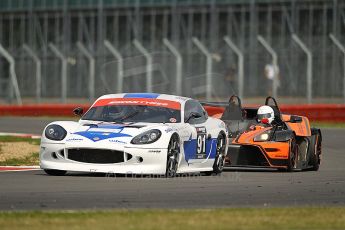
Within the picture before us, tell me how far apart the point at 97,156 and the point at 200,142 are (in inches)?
70.6

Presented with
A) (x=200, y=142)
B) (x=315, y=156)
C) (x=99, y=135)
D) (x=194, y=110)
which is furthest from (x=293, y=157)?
(x=99, y=135)

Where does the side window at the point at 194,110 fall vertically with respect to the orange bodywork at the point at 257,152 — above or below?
above

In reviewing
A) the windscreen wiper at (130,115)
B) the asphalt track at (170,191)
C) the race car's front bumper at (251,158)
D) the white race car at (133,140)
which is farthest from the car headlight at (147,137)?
the race car's front bumper at (251,158)

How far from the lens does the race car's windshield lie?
1562 cm

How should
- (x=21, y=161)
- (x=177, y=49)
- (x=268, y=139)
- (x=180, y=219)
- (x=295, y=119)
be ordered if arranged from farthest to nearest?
(x=177, y=49)
(x=21, y=161)
(x=295, y=119)
(x=268, y=139)
(x=180, y=219)

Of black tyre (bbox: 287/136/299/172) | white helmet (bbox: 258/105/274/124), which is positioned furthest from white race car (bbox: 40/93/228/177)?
white helmet (bbox: 258/105/274/124)

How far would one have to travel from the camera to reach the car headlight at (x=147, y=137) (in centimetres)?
1465

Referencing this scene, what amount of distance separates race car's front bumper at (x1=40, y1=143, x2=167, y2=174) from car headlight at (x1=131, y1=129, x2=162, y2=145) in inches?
3.9

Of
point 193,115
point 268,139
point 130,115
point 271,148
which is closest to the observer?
point 130,115

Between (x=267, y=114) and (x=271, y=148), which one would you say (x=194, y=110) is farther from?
(x=267, y=114)

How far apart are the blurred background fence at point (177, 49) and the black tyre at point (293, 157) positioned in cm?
1725

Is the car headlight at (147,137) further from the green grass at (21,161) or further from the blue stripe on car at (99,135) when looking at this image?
the green grass at (21,161)

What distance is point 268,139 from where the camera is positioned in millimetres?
17250

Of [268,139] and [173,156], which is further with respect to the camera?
[268,139]
